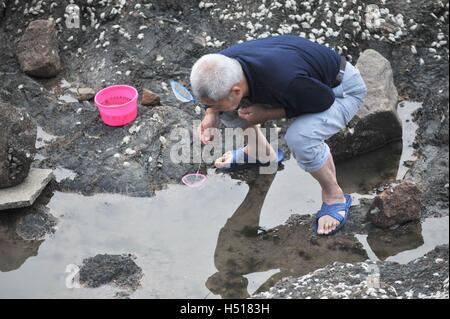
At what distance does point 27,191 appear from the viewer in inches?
184

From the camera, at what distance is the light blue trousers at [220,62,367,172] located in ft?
13.8

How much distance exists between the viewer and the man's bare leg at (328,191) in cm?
441

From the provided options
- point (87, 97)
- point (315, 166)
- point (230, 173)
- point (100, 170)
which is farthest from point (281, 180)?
point (87, 97)

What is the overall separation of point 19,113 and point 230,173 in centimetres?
158

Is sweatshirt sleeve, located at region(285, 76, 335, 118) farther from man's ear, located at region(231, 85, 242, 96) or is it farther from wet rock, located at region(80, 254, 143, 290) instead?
wet rock, located at region(80, 254, 143, 290)

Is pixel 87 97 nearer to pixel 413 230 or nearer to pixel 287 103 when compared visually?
pixel 287 103

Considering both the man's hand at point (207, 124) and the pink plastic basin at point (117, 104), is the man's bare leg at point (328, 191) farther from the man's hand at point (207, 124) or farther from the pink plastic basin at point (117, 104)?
the pink plastic basin at point (117, 104)

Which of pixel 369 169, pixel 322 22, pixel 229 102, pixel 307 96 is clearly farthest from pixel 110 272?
pixel 322 22

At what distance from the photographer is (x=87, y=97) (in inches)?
217

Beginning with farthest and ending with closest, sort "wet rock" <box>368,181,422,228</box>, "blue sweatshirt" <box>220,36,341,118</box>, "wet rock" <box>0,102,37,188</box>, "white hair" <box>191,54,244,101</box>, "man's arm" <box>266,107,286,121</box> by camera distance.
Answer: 1. "wet rock" <box>0,102,37,188</box>
2. "wet rock" <box>368,181,422,228</box>
3. "man's arm" <box>266,107,286,121</box>
4. "blue sweatshirt" <box>220,36,341,118</box>
5. "white hair" <box>191,54,244,101</box>

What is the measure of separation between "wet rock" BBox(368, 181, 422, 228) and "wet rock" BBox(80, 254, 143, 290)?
162 cm

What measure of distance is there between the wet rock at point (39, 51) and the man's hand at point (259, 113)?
2175 millimetres

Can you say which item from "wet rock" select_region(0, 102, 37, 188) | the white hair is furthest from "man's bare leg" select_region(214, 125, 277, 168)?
"wet rock" select_region(0, 102, 37, 188)

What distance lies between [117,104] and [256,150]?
1239 mm
